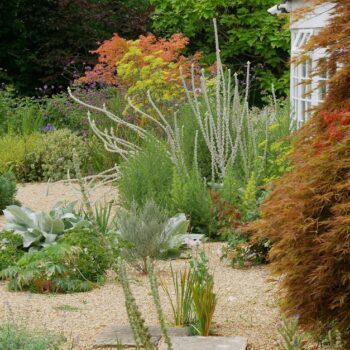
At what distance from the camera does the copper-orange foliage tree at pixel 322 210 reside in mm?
4105

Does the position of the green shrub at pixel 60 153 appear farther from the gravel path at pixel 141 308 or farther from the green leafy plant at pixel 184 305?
the green leafy plant at pixel 184 305

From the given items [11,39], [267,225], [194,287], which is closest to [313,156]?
[267,225]

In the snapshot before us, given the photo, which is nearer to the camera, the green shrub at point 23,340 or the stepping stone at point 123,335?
the green shrub at point 23,340

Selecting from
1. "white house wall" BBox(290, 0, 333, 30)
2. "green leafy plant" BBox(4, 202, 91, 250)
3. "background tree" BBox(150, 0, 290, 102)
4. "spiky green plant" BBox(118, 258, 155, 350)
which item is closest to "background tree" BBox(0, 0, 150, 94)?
"background tree" BBox(150, 0, 290, 102)

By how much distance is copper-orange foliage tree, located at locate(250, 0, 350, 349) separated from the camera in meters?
4.11

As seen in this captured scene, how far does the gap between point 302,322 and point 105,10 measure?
1610cm

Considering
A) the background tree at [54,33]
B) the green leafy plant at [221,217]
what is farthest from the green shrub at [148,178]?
the background tree at [54,33]

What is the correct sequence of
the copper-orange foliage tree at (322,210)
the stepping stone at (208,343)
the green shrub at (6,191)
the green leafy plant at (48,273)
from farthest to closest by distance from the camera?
the green shrub at (6,191), the green leafy plant at (48,273), the stepping stone at (208,343), the copper-orange foliage tree at (322,210)

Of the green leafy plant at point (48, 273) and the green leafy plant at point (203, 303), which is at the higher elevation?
the green leafy plant at point (203, 303)

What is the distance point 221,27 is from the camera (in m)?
20.3

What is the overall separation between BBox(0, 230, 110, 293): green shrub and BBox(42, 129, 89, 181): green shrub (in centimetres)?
591

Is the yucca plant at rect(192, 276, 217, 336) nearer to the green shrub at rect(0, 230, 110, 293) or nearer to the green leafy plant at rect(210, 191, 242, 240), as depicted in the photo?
the green shrub at rect(0, 230, 110, 293)

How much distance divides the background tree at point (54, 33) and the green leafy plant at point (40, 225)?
11.9 m

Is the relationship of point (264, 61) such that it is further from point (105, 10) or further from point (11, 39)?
point (11, 39)
